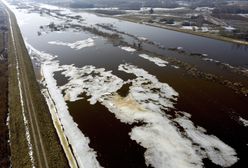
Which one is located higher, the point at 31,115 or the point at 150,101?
the point at 150,101

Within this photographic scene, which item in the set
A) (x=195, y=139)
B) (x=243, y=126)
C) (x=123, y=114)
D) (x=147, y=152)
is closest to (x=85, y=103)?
(x=123, y=114)

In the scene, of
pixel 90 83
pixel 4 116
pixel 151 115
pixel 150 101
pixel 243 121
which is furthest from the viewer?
pixel 90 83

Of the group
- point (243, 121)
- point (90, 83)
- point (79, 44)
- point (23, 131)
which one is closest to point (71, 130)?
point (23, 131)

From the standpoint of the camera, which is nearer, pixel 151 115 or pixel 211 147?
pixel 211 147

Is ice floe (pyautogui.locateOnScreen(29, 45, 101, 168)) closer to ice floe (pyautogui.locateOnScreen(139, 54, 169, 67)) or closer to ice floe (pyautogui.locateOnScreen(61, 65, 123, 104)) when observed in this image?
ice floe (pyautogui.locateOnScreen(61, 65, 123, 104))

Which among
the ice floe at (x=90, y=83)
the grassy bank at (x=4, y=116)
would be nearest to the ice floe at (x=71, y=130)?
the ice floe at (x=90, y=83)

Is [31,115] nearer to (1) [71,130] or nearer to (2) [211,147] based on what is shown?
(1) [71,130]

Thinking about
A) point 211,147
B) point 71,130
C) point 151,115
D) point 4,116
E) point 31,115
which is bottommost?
point 4,116

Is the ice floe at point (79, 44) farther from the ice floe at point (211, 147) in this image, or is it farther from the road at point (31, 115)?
the ice floe at point (211, 147)

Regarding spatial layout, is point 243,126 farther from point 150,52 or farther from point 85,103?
point 150,52
